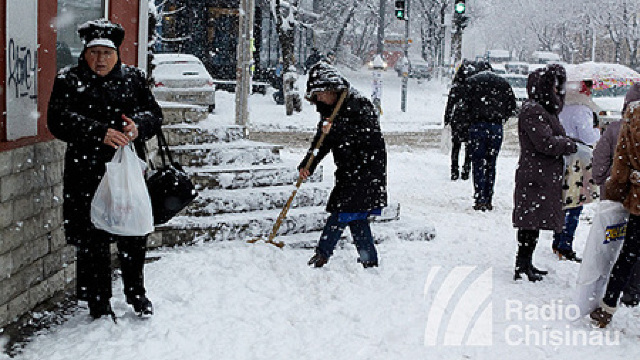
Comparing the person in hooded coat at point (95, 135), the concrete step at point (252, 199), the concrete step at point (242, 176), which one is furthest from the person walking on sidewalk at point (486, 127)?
the person in hooded coat at point (95, 135)

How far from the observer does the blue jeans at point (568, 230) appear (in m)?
6.95

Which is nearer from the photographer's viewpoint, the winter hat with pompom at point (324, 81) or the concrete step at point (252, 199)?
the winter hat with pompom at point (324, 81)

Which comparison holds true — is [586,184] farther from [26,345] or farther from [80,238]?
[26,345]

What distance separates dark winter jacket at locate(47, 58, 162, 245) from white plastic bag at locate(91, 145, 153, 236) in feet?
0.57

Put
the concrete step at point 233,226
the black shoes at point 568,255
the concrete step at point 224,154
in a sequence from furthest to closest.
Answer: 1. the concrete step at point 224,154
2. the black shoes at point 568,255
3. the concrete step at point 233,226

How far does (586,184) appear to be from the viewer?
6.64m

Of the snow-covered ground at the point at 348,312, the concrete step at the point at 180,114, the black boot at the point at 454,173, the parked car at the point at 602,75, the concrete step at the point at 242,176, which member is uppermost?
the parked car at the point at 602,75

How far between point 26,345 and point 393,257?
354cm

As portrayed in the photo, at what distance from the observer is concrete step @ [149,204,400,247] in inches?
262

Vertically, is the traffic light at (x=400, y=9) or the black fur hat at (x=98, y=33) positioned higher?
the traffic light at (x=400, y=9)

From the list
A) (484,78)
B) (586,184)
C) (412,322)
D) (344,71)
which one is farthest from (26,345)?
(344,71)

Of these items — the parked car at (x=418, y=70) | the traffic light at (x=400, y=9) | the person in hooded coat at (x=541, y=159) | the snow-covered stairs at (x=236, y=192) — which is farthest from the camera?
the parked car at (x=418, y=70)

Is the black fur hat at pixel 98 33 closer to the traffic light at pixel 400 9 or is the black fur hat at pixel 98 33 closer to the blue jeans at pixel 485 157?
the blue jeans at pixel 485 157

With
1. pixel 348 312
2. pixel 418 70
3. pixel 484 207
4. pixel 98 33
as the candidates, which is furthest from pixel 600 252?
pixel 418 70
